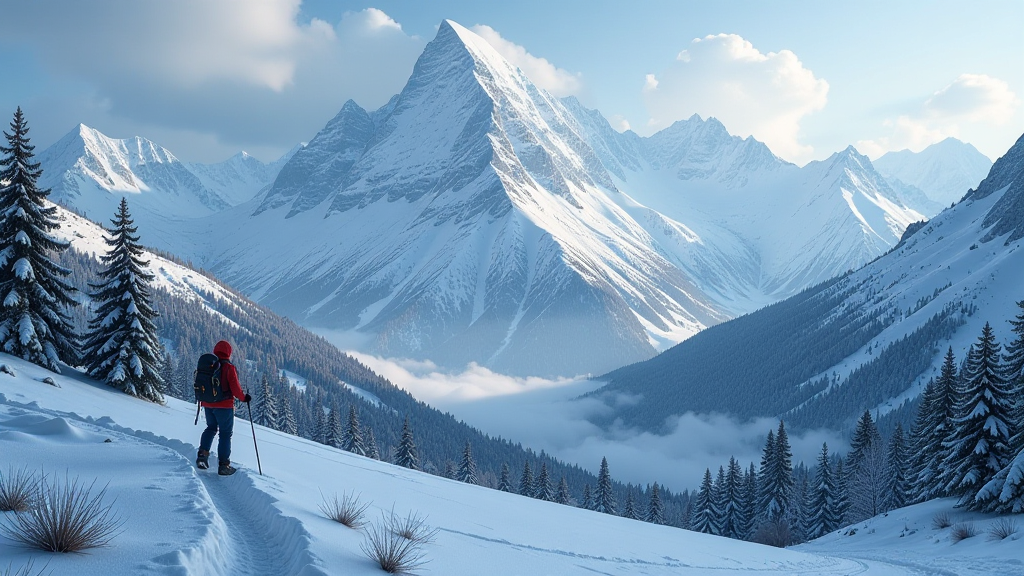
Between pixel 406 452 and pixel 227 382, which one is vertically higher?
pixel 227 382

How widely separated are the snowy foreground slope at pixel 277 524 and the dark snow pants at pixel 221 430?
473mm

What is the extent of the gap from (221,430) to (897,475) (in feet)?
191

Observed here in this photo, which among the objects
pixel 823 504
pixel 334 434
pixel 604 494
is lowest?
pixel 604 494

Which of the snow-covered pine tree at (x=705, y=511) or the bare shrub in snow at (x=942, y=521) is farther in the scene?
the snow-covered pine tree at (x=705, y=511)

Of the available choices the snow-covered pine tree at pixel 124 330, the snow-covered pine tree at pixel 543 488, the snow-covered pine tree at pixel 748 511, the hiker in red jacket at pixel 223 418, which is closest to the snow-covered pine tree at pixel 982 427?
the snow-covered pine tree at pixel 748 511

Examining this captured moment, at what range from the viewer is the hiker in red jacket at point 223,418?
33.6ft

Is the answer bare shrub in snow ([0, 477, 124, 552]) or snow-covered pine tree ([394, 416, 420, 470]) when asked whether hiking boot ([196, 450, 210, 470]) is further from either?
snow-covered pine tree ([394, 416, 420, 470])

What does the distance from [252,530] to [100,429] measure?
7.62 m

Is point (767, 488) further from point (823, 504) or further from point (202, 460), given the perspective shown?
point (202, 460)

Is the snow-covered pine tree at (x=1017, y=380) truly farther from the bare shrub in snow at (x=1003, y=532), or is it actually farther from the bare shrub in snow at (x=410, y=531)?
the bare shrub in snow at (x=410, y=531)

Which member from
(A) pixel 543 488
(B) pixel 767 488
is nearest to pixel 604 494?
(A) pixel 543 488

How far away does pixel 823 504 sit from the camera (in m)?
51.2

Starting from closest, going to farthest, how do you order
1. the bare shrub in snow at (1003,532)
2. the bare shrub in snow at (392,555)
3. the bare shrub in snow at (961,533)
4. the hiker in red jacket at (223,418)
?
1. the bare shrub in snow at (392,555)
2. the hiker in red jacket at (223,418)
3. the bare shrub in snow at (1003,532)
4. the bare shrub in snow at (961,533)

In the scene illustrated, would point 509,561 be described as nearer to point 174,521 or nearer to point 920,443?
point 174,521
